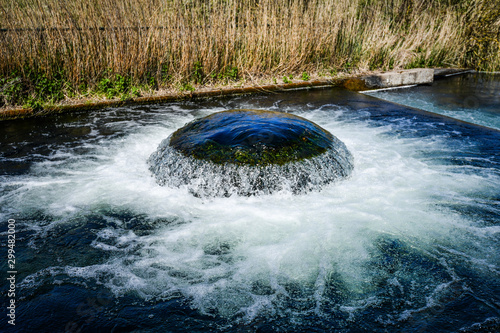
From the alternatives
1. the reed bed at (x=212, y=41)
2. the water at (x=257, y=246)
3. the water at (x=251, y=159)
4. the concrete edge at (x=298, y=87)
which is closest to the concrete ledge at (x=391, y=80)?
the concrete edge at (x=298, y=87)

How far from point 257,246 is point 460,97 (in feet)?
25.0

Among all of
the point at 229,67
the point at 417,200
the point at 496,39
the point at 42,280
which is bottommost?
the point at 42,280

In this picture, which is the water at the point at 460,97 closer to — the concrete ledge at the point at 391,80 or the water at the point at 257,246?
the concrete ledge at the point at 391,80

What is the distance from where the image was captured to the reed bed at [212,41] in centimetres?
694

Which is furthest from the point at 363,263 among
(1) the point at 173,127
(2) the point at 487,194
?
(1) the point at 173,127

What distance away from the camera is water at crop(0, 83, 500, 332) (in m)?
2.56

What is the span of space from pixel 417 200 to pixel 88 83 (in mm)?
6842

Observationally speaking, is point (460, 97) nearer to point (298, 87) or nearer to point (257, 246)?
point (298, 87)

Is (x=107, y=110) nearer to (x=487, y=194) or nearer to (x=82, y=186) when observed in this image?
(x=82, y=186)

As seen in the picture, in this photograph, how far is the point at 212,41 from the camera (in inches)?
325

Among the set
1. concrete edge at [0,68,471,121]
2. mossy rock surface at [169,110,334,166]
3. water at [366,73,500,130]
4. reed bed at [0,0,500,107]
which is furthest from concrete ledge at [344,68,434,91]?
mossy rock surface at [169,110,334,166]

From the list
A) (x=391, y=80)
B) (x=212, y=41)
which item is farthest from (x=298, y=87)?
(x=391, y=80)

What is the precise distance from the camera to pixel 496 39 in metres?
10.8

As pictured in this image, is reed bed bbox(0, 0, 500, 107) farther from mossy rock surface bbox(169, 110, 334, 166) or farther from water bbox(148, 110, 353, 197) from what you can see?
water bbox(148, 110, 353, 197)
